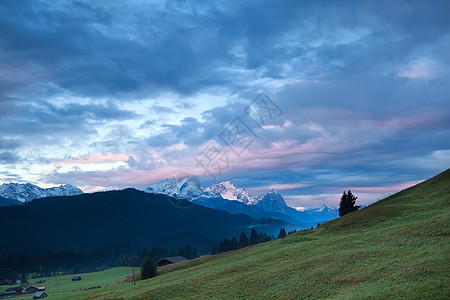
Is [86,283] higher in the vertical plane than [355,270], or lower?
lower

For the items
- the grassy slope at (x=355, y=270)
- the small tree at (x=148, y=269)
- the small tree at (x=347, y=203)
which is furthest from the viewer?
the small tree at (x=347, y=203)

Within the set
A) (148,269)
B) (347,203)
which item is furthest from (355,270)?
(347,203)

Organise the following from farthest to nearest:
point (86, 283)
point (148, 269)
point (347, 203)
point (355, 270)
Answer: point (86, 283) → point (347, 203) → point (148, 269) → point (355, 270)

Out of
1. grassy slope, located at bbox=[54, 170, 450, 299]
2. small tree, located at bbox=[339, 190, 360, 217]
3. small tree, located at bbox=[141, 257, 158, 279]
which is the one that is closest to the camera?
grassy slope, located at bbox=[54, 170, 450, 299]

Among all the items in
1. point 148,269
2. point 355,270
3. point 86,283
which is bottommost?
point 86,283

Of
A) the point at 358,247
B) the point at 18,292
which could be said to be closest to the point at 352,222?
the point at 358,247

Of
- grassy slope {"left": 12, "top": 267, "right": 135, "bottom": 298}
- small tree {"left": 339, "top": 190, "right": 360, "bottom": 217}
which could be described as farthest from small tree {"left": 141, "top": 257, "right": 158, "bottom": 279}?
small tree {"left": 339, "top": 190, "right": 360, "bottom": 217}

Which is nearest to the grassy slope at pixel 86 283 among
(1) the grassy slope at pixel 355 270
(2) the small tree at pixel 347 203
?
(1) the grassy slope at pixel 355 270

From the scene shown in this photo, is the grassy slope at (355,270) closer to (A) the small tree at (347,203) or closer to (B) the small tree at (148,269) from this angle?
(B) the small tree at (148,269)

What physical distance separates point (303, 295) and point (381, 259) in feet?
32.7

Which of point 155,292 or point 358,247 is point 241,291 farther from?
point 358,247

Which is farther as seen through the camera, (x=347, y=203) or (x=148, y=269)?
(x=347, y=203)

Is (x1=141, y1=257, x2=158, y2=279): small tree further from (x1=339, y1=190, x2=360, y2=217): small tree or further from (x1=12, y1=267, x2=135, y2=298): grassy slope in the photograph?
(x1=339, y1=190, x2=360, y2=217): small tree

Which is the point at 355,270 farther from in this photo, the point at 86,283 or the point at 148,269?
the point at 86,283
